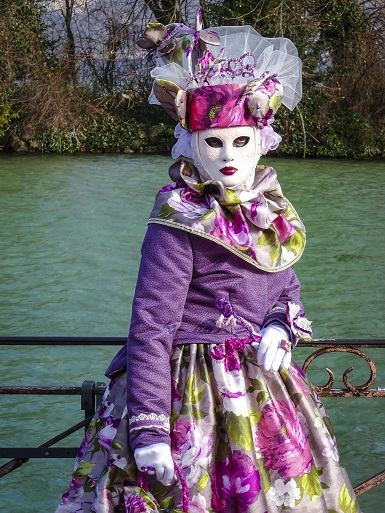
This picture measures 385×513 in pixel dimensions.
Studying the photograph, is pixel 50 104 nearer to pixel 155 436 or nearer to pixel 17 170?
pixel 17 170

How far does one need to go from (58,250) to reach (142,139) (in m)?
6.01

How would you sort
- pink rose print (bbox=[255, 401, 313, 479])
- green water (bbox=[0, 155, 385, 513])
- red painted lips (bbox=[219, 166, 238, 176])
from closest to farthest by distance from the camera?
1. pink rose print (bbox=[255, 401, 313, 479])
2. red painted lips (bbox=[219, 166, 238, 176])
3. green water (bbox=[0, 155, 385, 513])

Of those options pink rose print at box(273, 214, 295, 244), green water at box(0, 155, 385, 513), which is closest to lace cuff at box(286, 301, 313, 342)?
pink rose print at box(273, 214, 295, 244)

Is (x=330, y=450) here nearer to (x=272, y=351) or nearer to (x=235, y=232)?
(x=272, y=351)

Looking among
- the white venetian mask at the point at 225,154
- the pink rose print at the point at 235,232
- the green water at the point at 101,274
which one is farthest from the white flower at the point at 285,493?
the green water at the point at 101,274

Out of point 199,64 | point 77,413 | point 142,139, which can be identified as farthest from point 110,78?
point 199,64

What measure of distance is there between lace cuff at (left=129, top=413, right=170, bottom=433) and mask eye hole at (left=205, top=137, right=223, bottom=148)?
0.53 m

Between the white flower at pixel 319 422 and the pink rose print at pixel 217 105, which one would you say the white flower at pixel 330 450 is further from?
the pink rose print at pixel 217 105

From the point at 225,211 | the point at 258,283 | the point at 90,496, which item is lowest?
the point at 90,496

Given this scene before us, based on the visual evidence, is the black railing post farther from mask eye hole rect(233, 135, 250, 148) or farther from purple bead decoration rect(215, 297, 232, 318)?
mask eye hole rect(233, 135, 250, 148)

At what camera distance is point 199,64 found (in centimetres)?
166

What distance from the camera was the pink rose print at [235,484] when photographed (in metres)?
1.50

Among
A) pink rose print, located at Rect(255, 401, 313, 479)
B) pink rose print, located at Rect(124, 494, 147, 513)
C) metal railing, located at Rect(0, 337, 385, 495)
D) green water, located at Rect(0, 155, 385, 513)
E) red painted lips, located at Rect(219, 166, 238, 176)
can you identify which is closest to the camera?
pink rose print, located at Rect(124, 494, 147, 513)

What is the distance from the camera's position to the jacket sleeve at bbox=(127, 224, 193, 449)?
58.4 inches
